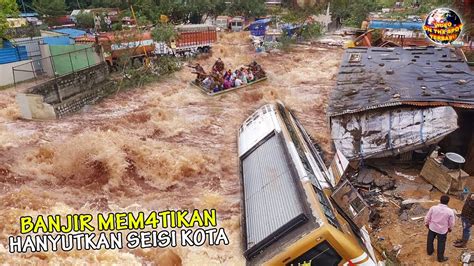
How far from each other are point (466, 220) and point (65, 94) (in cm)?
1429

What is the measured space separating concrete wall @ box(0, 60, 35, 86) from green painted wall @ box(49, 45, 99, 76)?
1.25 m

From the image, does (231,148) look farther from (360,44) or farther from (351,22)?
(351,22)

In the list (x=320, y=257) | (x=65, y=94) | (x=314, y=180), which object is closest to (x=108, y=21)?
(x=65, y=94)

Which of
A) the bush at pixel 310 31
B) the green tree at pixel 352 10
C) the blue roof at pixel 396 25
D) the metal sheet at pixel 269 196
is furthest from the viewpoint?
the green tree at pixel 352 10

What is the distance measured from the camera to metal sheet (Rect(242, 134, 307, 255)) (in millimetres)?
5324

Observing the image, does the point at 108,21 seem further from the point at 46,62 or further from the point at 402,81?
the point at 402,81

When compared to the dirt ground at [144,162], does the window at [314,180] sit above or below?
above

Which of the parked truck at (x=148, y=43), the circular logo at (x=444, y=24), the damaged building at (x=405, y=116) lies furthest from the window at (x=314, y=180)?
the parked truck at (x=148, y=43)

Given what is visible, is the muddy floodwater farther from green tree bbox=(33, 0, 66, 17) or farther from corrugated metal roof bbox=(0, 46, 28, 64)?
green tree bbox=(33, 0, 66, 17)

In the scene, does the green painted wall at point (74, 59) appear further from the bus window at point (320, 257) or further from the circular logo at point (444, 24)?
the bus window at point (320, 257)

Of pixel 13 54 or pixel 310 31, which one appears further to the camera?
pixel 310 31

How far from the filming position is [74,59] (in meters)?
18.5

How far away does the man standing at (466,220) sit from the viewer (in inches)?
270

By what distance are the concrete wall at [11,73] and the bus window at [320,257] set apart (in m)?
17.7
